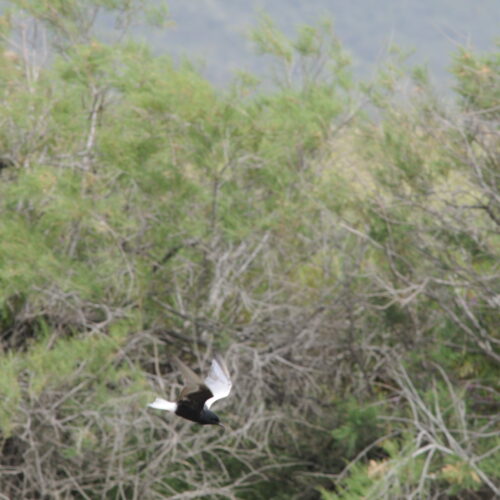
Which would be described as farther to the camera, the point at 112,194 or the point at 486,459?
the point at 112,194

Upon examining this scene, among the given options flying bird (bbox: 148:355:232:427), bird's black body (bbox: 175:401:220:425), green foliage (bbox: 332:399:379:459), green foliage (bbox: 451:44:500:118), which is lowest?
green foliage (bbox: 332:399:379:459)

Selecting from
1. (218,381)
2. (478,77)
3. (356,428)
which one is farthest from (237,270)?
(218,381)

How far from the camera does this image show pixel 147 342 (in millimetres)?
9414

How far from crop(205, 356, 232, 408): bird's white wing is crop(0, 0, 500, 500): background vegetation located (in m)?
3.63

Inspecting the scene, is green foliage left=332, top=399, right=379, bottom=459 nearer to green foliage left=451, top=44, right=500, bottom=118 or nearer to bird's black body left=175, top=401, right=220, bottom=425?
green foliage left=451, top=44, right=500, bottom=118

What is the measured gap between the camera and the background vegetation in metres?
8.74

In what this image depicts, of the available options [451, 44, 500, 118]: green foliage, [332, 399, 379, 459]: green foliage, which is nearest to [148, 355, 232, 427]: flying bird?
[332, 399, 379, 459]: green foliage

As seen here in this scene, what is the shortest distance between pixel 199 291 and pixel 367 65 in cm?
272

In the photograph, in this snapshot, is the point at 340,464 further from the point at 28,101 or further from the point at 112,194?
the point at 28,101

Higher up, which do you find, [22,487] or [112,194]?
[112,194]

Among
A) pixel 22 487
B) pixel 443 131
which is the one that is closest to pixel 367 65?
pixel 443 131

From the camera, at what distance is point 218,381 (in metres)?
4.79

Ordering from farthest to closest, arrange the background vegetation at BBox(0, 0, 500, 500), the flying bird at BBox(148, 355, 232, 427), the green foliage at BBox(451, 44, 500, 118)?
1. the green foliage at BBox(451, 44, 500, 118)
2. the background vegetation at BBox(0, 0, 500, 500)
3. the flying bird at BBox(148, 355, 232, 427)

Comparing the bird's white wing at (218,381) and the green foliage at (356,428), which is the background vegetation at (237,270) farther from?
the bird's white wing at (218,381)
